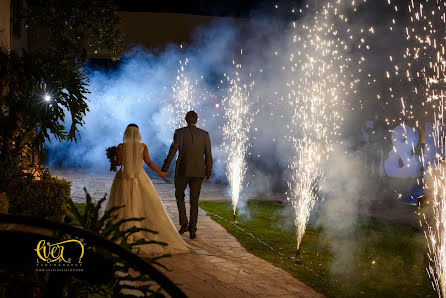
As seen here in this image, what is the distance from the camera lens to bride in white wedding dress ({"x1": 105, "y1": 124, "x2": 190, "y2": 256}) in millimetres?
6824

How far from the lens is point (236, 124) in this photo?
2203 centimetres

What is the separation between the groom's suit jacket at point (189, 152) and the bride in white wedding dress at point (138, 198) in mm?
889

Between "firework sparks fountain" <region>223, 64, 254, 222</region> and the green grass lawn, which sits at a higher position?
"firework sparks fountain" <region>223, 64, 254, 222</region>

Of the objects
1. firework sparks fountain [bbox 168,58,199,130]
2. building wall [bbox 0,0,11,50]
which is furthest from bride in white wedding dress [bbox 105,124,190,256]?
firework sparks fountain [bbox 168,58,199,130]

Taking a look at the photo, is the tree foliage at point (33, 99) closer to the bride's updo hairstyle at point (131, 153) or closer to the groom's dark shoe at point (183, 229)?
the bride's updo hairstyle at point (131, 153)

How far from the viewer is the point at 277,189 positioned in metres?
17.9

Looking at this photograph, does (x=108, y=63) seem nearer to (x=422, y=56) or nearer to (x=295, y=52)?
(x=295, y=52)

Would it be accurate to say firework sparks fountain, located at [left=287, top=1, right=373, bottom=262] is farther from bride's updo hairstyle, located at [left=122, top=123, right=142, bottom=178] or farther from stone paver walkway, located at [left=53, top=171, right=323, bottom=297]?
bride's updo hairstyle, located at [left=122, top=123, right=142, bottom=178]

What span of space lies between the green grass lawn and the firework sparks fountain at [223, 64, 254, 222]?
831cm

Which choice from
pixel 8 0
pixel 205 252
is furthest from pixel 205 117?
pixel 205 252

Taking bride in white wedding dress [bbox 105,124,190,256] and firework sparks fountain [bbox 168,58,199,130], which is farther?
firework sparks fountain [bbox 168,58,199,130]

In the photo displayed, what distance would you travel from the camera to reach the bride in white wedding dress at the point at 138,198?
22.4 ft

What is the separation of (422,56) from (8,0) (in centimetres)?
1362

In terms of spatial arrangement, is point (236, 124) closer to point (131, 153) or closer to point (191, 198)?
point (191, 198)
